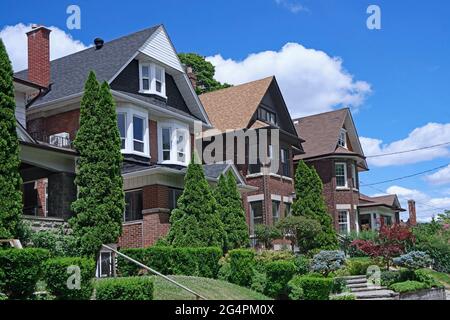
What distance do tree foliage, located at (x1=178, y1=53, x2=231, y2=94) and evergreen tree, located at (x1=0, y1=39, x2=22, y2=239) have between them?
35.2 meters

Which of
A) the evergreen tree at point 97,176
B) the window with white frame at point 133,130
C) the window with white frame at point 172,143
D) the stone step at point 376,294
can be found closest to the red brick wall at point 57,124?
the window with white frame at point 133,130

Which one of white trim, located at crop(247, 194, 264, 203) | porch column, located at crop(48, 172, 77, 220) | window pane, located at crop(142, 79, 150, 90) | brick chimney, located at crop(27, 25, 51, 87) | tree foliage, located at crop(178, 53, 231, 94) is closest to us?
porch column, located at crop(48, 172, 77, 220)

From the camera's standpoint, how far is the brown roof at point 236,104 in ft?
107

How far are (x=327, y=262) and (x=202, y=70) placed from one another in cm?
3200

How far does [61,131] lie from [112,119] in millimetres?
6468

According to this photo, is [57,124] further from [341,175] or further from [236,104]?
[341,175]

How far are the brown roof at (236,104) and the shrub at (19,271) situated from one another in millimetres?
20948

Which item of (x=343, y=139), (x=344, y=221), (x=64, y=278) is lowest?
(x=64, y=278)

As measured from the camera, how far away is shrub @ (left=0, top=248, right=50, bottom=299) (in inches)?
449

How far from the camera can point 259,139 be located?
107 feet

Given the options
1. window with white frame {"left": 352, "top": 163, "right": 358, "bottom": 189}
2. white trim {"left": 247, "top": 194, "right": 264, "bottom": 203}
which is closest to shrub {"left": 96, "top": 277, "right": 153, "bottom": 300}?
white trim {"left": 247, "top": 194, "right": 264, "bottom": 203}

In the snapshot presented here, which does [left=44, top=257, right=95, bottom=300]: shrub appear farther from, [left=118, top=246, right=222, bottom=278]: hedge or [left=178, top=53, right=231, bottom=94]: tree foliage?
[left=178, top=53, right=231, bottom=94]: tree foliage

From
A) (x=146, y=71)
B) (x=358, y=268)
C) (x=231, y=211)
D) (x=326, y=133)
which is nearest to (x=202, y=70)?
(x=326, y=133)

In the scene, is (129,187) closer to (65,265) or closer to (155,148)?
(155,148)
